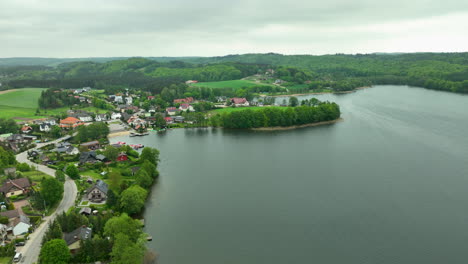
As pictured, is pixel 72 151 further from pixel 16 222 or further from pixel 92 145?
pixel 16 222

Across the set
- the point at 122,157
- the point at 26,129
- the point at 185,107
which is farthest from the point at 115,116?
the point at 122,157

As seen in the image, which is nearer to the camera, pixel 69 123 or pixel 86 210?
pixel 86 210

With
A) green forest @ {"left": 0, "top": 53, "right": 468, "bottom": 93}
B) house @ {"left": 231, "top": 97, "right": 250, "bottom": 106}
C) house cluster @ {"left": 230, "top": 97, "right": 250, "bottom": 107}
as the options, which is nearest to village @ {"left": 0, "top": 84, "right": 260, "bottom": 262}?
house cluster @ {"left": 230, "top": 97, "right": 250, "bottom": 107}

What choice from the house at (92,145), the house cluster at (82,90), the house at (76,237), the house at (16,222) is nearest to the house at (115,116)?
the house at (92,145)

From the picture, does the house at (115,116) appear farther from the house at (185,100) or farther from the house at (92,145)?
the house at (92,145)

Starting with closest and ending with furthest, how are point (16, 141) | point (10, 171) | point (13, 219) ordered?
point (13, 219) < point (10, 171) < point (16, 141)

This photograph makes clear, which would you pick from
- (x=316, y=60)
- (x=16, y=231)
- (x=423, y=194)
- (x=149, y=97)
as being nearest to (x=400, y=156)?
(x=423, y=194)

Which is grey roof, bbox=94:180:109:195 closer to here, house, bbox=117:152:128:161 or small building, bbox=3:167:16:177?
house, bbox=117:152:128:161
